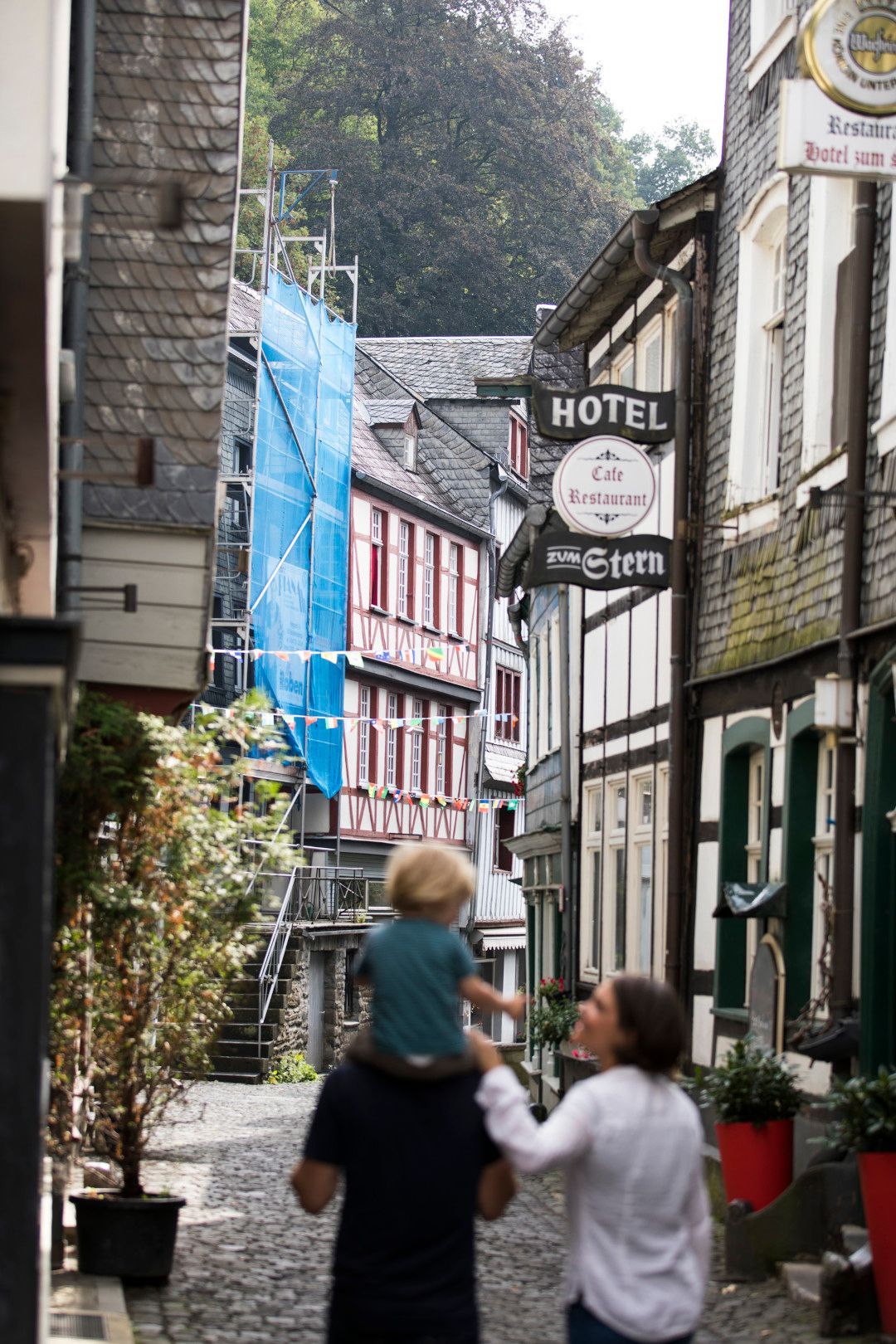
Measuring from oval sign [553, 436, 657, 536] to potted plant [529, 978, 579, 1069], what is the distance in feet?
19.2

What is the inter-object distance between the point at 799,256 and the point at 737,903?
381cm

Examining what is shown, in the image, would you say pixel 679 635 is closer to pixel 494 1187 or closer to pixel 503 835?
pixel 494 1187

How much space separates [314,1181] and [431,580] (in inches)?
1376

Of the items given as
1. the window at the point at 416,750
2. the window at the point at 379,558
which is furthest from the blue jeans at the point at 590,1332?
the window at the point at 416,750

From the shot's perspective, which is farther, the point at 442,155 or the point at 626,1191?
the point at 442,155

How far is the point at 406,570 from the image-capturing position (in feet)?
125

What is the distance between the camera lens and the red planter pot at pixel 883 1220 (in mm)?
7859

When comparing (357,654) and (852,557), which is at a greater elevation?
(357,654)

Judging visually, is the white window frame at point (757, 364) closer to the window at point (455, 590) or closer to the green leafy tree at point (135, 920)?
the green leafy tree at point (135, 920)

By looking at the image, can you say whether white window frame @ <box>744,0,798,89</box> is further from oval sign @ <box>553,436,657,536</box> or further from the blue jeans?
the blue jeans

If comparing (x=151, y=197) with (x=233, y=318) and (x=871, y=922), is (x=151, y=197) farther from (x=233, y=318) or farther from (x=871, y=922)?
(x=233, y=318)

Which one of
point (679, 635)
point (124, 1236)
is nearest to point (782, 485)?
point (679, 635)

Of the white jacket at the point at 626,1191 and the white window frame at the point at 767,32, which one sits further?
the white window frame at the point at 767,32

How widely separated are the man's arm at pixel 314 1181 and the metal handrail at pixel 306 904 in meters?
22.3
